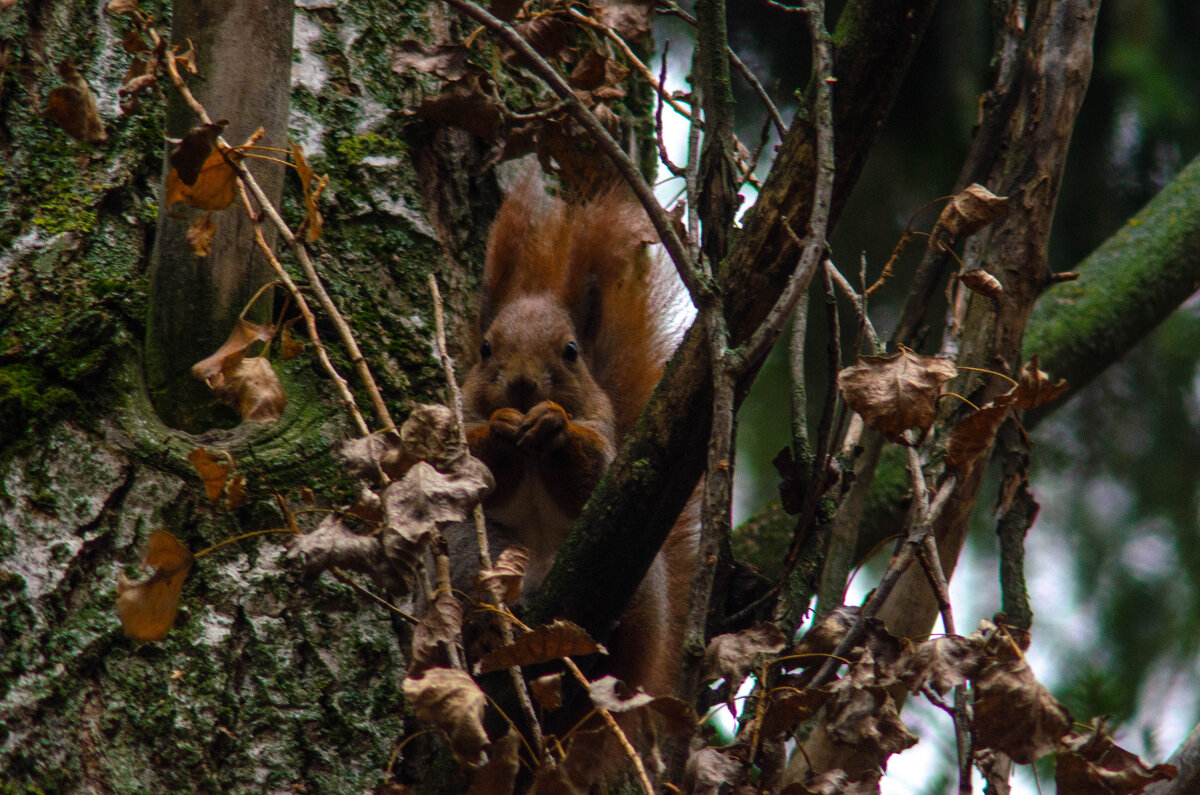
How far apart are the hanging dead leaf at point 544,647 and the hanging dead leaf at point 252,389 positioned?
438mm

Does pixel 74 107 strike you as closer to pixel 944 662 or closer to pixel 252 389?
pixel 252 389

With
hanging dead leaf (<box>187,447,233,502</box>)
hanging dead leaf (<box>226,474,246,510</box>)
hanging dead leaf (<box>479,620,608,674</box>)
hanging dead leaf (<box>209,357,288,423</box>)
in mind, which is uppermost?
hanging dead leaf (<box>209,357,288,423</box>)

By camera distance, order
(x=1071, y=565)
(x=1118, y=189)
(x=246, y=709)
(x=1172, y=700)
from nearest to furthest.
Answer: (x=246, y=709) → (x=1118, y=189) → (x=1172, y=700) → (x=1071, y=565)

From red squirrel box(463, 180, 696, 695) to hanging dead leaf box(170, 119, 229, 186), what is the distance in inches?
43.6

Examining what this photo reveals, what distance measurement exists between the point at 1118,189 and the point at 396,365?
296cm

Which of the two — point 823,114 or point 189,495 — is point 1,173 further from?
point 823,114

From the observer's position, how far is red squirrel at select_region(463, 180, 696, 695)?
2.38 metres

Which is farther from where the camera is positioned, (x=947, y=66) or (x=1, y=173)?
(x=947, y=66)

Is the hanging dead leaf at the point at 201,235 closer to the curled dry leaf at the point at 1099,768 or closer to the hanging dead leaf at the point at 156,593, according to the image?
the hanging dead leaf at the point at 156,593

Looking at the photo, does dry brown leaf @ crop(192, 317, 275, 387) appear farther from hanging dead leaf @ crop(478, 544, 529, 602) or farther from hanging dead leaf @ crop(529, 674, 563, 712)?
hanging dead leaf @ crop(529, 674, 563, 712)

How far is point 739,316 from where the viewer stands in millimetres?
1383

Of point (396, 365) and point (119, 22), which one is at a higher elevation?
point (119, 22)

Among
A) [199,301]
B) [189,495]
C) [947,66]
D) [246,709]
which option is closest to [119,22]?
[199,301]

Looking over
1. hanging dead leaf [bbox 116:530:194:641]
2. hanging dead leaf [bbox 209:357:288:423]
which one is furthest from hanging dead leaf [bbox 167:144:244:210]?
hanging dead leaf [bbox 116:530:194:641]
